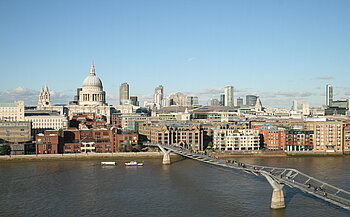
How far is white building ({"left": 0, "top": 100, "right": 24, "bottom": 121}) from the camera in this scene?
229 feet

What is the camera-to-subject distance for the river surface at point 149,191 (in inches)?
840

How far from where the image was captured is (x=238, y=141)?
4631cm

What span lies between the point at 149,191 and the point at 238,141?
2240 centimetres

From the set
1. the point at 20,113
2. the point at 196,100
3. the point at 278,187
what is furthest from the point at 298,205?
the point at 196,100

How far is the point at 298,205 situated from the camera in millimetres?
22000

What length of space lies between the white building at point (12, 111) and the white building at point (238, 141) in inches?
1451

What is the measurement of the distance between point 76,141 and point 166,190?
21528mm

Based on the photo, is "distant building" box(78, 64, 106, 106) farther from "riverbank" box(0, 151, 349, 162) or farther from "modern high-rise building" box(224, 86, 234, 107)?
"modern high-rise building" box(224, 86, 234, 107)

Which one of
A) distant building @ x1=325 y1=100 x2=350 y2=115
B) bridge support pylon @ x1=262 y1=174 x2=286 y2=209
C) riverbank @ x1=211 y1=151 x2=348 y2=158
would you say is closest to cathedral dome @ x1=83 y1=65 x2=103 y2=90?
riverbank @ x1=211 y1=151 x2=348 y2=158

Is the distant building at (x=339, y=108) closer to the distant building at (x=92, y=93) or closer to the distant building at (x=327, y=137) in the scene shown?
the distant building at (x=92, y=93)

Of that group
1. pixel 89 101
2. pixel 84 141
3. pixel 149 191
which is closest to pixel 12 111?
pixel 89 101

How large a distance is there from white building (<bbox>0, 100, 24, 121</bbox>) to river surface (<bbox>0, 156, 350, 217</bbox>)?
35.6m

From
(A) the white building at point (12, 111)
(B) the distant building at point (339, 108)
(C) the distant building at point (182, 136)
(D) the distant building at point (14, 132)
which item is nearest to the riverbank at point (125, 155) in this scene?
(C) the distant building at point (182, 136)

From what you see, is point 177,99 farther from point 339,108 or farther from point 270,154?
point 270,154
